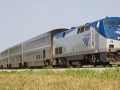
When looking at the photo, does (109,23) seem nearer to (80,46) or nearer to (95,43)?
(95,43)

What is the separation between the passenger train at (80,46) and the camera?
763 inches

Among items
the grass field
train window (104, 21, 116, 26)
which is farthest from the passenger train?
the grass field

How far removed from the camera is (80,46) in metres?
22.8

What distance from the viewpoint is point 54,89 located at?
7.05 metres

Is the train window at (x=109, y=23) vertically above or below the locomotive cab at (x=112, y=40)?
above

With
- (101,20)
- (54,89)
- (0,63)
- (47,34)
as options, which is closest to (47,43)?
(47,34)

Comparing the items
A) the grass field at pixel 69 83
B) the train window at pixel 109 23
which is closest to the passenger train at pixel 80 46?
the train window at pixel 109 23

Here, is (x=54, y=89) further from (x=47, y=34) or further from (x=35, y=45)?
(x=35, y=45)

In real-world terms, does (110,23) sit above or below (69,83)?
above

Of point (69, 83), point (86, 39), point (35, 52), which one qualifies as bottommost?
point (69, 83)

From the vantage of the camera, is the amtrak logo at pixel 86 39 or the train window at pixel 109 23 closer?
the train window at pixel 109 23

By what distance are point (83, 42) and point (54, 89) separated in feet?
50.7

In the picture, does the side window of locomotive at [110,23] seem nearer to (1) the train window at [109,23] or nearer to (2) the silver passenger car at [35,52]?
(1) the train window at [109,23]

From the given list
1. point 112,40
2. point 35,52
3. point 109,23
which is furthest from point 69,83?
point 35,52
